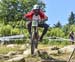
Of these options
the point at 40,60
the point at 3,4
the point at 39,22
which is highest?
the point at 3,4

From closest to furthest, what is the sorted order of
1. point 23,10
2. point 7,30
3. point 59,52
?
point 59,52 → point 7,30 → point 23,10

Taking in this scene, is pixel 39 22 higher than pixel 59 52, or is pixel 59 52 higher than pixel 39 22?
pixel 39 22

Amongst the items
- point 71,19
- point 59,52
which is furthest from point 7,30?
point 71,19

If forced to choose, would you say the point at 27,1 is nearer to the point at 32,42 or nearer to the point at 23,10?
the point at 23,10

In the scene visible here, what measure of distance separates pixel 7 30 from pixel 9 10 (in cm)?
3365

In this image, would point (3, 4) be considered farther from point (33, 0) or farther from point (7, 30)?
point (7, 30)

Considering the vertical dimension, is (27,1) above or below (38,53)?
above

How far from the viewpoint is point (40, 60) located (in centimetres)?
1134

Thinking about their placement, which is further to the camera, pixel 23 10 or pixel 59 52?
pixel 23 10

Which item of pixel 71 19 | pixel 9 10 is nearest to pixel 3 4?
pixel 9 10

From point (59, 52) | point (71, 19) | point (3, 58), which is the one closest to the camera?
point (3, 58)

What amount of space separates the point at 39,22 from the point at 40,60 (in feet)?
4.56

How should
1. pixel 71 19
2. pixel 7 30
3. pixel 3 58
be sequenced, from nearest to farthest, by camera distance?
1. pixel 3 58
2. pixel 7 30
3. pixel 71 19

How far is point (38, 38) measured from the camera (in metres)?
12.3
